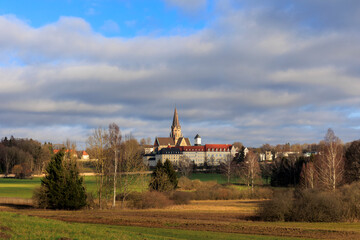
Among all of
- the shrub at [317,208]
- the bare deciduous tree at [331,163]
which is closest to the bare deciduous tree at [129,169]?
the shrub at [317,208]

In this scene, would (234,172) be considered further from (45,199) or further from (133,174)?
(45,199)

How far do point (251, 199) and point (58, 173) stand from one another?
36.8 metres

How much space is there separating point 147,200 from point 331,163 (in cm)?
2999

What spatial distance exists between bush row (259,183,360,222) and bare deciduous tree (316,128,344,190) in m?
20.1

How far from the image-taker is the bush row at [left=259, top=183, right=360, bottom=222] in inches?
1284

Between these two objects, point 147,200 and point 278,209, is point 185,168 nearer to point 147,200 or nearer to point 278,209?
point 147,200

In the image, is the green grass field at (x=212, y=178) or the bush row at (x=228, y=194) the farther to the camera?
the green grass field at (x=212, y=178)

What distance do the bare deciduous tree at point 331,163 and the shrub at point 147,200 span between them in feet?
81.3

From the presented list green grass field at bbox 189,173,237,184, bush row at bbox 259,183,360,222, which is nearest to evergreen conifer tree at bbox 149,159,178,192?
bush row at bbox 259,183,360,222

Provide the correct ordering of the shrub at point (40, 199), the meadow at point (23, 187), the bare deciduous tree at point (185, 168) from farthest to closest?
1. the bare deciduous tree at point (185, 168)
2. the meadow at point (23, 187)
3. the shrub at point (40, 199)

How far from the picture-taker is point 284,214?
111 feet

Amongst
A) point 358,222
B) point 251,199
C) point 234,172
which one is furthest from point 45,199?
point 234,172

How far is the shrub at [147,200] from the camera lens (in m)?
46.8

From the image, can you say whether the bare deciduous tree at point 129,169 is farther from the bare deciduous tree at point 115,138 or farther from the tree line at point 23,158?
the tree line at point 23,158
